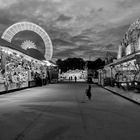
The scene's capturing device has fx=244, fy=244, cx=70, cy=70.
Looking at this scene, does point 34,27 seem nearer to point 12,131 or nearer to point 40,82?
point 40,82

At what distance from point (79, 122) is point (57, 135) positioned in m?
2.04

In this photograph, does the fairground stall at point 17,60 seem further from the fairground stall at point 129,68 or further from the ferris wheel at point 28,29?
the fairground stall at point 129,68

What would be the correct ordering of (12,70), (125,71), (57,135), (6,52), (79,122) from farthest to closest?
(125,71), (12,70), (6,52), (79,122), (57,135)

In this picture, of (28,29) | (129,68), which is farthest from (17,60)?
(28,29)

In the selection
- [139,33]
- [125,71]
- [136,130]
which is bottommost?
[136,130]

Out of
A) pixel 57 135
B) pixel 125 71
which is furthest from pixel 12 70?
pixel 57 135

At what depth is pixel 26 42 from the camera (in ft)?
161

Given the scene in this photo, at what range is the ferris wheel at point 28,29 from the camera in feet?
134

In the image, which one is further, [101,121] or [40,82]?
[40,82]

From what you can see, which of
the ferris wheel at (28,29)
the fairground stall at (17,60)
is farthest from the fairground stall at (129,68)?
the ferris wheel at (28,29)

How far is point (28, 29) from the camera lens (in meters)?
44.4

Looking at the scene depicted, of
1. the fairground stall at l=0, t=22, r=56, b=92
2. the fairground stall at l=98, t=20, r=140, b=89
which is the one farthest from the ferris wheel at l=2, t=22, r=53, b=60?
the fairground stall at l=98, t=20, r=140, b=89

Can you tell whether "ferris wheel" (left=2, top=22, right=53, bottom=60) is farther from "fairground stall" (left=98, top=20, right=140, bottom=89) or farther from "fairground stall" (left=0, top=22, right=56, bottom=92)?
"fairground stall" (left=98, top=20, right=140, bottom=89)

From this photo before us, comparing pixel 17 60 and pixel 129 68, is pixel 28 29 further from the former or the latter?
pixel 129 68
